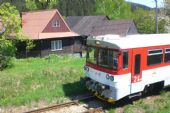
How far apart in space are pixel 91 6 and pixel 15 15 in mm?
74317

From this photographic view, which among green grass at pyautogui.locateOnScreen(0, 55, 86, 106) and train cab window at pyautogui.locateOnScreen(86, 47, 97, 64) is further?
green grass at pyautogui.locateOnScreen(0, 55, 86, 106)

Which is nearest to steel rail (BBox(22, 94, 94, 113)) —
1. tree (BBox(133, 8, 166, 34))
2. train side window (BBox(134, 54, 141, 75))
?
train side window (BBox(134, 54, 141, 75))

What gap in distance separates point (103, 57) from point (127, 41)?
4.38 ft

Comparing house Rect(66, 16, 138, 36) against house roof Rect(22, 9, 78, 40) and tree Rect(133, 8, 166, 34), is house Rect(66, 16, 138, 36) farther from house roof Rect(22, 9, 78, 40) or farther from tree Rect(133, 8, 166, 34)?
house roof Rect(22, 9, 78, 40)

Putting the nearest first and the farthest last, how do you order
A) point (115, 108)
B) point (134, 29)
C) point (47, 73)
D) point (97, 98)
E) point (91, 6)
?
point (115, 108) → point (97, 98) → point (47, 73) → point (134, 29) → point (91, 6)

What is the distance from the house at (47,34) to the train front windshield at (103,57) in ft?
61.2

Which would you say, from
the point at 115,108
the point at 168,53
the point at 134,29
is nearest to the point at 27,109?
the point at 115,108

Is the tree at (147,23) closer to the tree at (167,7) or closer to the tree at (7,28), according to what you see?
the tree at (167,7)

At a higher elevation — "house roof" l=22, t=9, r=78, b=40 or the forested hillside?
the forested hillside

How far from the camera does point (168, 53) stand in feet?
57.1

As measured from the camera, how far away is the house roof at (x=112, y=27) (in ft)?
153

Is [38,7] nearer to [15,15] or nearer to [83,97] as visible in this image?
[15,15]

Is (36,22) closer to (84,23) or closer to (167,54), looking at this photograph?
(84,23)

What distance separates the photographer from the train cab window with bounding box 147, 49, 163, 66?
53.2 feet
